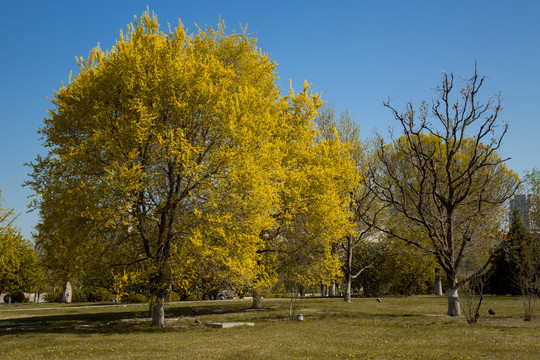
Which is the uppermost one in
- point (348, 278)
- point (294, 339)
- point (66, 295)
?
point (348, 278)

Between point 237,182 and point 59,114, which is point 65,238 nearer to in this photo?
point 59,114

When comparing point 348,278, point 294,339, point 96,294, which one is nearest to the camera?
point 294,339

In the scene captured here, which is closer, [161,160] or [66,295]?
[161,160]

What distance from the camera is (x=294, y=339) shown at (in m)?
12.3

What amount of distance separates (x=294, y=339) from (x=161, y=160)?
7.25 meters

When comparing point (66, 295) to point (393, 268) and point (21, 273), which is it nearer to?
point (21, 273)

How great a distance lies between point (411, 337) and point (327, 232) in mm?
7545

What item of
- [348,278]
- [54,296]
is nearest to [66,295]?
[54,296]

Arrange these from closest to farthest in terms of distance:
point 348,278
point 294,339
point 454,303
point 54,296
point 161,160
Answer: point 294,339, point 161,160, point 454,303, point 348,278, point 54,296

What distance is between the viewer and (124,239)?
15812 millimetres

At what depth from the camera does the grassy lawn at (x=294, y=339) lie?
10.1 metres

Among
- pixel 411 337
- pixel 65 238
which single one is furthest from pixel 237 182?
pixel 411 337

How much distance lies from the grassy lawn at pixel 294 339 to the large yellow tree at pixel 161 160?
2072mm

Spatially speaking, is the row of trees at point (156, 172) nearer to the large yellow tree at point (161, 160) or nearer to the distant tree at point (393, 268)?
the large yellow tree at point (161, 160)
